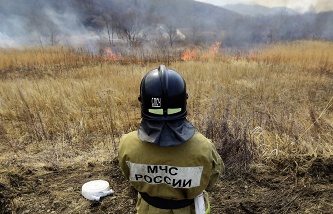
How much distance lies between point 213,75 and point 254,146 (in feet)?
15.0

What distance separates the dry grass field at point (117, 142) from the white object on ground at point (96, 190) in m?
0.08

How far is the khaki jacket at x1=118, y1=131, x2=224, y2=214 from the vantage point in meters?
1.31

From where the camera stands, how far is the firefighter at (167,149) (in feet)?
4.21

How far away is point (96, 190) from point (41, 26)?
26.6 metres

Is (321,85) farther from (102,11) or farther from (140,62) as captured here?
(102,11)

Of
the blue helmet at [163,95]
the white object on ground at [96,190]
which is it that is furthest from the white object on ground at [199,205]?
the white object on ground at [96,190]

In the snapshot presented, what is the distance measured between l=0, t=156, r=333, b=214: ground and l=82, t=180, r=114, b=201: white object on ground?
0.19 feet

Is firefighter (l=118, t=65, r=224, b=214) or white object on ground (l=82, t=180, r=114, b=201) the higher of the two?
firefighter (l=118, t=65, r=224, b=214)

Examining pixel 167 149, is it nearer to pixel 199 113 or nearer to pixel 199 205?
pixel 199 205

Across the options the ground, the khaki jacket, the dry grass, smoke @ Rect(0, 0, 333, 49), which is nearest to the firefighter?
the khaki jacket

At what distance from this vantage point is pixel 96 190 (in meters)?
2.72

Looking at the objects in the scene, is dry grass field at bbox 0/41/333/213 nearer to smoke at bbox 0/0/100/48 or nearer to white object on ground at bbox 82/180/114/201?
white object on ground at bbox 82/180/114/201

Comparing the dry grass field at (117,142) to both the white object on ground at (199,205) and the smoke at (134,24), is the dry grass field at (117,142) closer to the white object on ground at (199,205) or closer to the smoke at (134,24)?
the white object on ground at (199,205)

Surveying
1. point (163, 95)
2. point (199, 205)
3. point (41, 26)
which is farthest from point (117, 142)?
point (41, 26)
